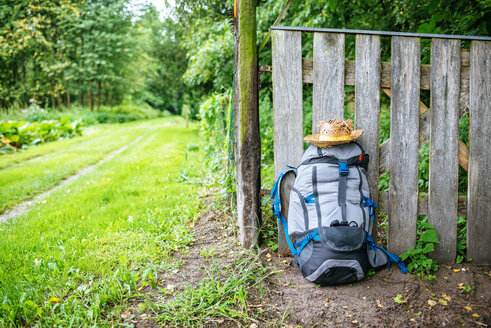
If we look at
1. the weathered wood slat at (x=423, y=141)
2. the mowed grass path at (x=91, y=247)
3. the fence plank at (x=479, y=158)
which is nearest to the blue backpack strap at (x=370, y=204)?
the weathered wood slat at (x=423, y=141)

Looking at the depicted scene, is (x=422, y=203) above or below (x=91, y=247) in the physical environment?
above

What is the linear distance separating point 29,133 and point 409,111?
10392mm

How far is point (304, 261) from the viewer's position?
247 cm

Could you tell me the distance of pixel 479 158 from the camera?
269 cm

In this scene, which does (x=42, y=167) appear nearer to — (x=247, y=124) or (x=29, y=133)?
(x=29, y=133)

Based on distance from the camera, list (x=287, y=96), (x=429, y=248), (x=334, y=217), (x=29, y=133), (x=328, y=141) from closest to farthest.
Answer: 1. (x=334, y=217)
2. (x=328, y=141)
3. (x=429, y=248)
4. (x=287, y=96)
5. (x=29, y=133)

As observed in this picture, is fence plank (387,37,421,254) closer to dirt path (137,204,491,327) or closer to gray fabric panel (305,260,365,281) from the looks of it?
dirt path (137,204,491,327)

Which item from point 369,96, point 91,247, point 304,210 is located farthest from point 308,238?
point 91,247

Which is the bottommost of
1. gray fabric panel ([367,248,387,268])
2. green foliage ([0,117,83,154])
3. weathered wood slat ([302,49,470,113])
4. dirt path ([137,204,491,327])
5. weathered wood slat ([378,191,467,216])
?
dirt path ([137,204,491,327])

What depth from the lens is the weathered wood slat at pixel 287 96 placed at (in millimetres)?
2693

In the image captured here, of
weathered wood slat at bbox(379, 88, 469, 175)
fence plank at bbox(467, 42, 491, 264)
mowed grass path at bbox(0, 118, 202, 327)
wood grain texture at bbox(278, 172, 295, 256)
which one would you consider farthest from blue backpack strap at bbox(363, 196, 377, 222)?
mowed grass path at bbox(0, 118, 202, 327)

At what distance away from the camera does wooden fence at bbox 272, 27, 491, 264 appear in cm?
262

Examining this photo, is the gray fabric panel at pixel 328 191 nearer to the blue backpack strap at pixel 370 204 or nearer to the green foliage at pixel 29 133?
the blue backpack strap at pixel 370 204

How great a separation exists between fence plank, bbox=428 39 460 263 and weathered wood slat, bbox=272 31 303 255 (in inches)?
41.1
